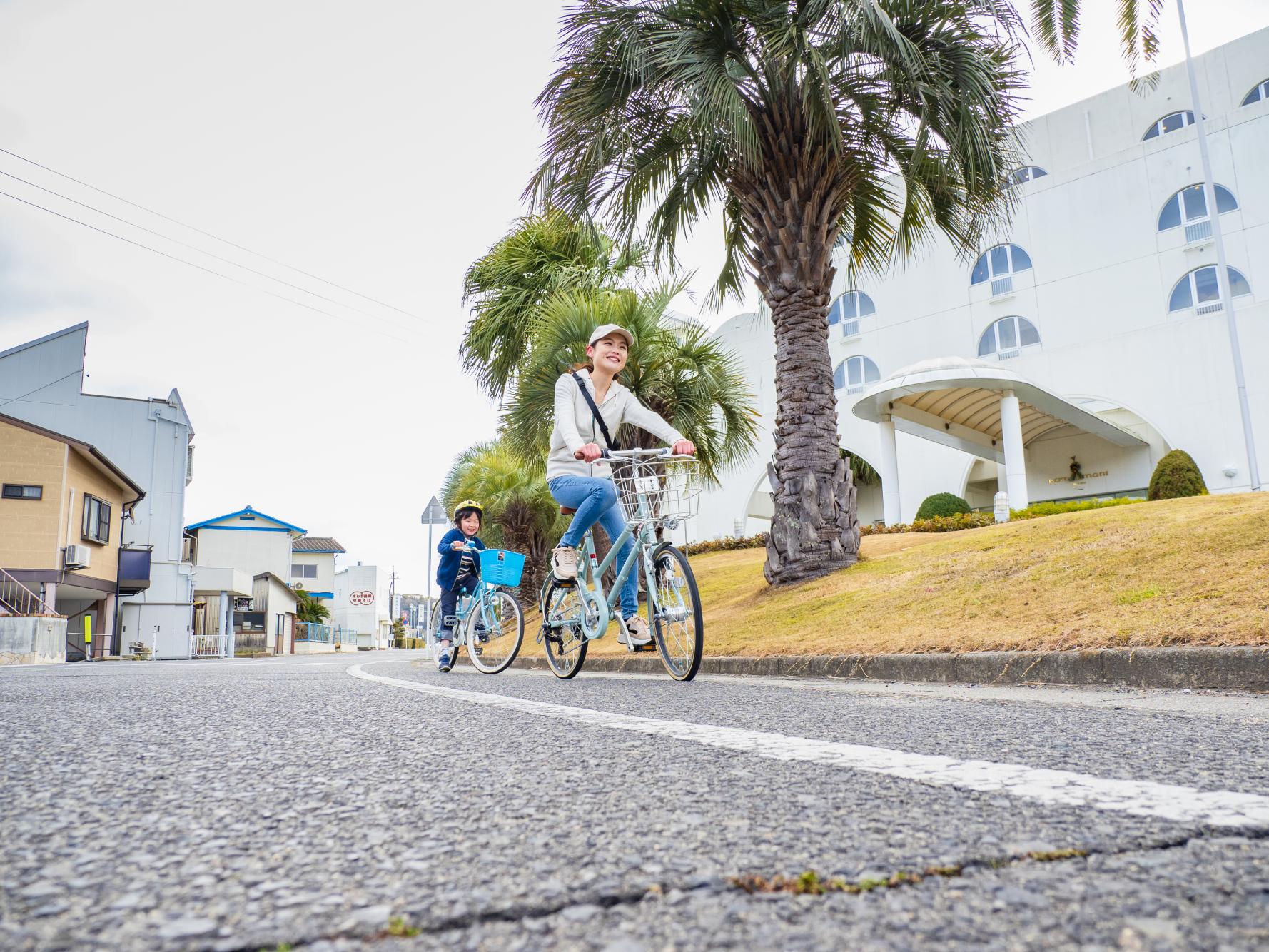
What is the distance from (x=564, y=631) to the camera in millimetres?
6934

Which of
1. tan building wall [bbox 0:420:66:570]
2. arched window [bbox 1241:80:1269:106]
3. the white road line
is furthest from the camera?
arched window [bbox 1241:80:1269:106]

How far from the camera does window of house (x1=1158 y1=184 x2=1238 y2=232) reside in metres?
25.8

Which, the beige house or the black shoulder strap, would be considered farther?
the beige house

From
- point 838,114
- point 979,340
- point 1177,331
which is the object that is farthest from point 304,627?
point 838,114

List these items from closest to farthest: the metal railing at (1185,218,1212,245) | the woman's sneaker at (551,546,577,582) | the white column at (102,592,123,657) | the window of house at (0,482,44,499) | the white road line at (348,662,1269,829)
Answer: the white road line at (348,662,1269,829) → the woman's sneaker at (551,546,577,582) → the metal railing at (1185,218,1212,245) → the window of house at (0,482,44,499) → the white column at (102,592,123,657)

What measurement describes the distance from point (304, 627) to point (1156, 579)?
6011cm

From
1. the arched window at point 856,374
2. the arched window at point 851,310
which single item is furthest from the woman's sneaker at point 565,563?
the arched window at point 851,310

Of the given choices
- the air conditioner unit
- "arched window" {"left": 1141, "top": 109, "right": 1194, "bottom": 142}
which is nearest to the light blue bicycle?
the air conditioner unit

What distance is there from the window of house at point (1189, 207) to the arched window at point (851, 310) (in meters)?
9.55

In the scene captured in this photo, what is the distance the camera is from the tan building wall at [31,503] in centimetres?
2653

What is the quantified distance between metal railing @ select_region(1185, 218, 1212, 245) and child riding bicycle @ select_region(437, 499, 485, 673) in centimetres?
2513

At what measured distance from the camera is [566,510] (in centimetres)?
631

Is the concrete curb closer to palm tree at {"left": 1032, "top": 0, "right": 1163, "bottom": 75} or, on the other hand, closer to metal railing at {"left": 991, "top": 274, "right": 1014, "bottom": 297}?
palm tree at {"left": 1032, "top": 0, "right": 1163, "bottom": 75}

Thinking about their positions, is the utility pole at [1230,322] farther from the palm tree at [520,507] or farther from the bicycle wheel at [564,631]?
the bicycle wheel at [564,631]
